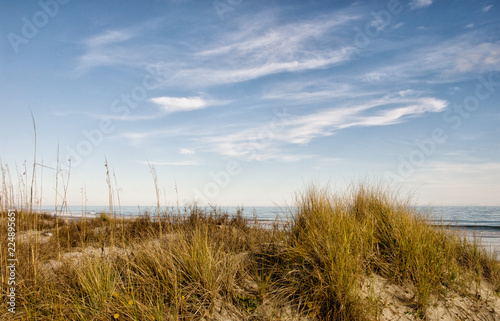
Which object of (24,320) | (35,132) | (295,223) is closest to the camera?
(24,320)

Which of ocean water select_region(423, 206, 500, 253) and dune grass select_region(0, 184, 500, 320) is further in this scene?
ocean water select_region(423, 206, 500, 253)

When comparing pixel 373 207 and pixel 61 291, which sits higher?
pixel 373 207

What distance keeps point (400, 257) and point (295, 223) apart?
1605mm

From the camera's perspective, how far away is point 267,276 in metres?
4.18

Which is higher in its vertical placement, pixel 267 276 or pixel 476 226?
pixel 267 276

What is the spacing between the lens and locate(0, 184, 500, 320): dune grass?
3.57m

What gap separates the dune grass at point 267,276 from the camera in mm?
3574

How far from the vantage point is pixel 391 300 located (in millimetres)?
4117

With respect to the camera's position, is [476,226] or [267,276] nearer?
[267,276]

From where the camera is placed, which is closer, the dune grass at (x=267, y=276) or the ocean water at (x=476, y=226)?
the dune grass at (x=267, y=276)

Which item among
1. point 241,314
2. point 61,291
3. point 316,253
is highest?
point 316,253

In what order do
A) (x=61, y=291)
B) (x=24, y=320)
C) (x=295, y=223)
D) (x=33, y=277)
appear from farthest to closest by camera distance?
1. (x=295, y=223)
2. (x=33, y=277)
3. (x=61, y=291)
4. (x=24, y=320)

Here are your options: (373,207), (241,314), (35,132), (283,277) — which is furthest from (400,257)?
(35,132)

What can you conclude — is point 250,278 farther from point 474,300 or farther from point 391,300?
point 474,300
